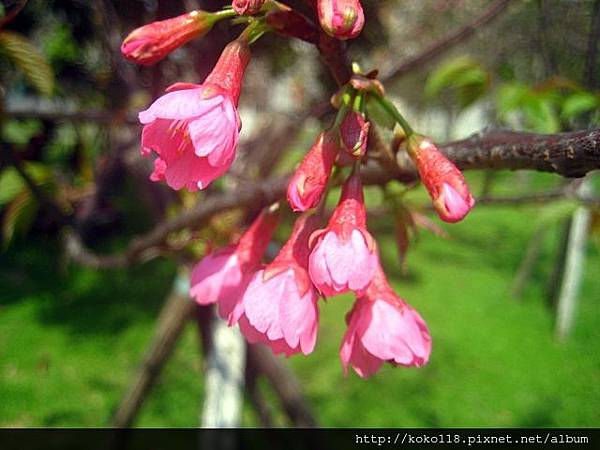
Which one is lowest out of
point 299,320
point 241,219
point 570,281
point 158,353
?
point 570,281

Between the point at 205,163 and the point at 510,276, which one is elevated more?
the point at 205,163

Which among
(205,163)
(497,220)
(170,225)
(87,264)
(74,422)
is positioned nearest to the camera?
(205,163)

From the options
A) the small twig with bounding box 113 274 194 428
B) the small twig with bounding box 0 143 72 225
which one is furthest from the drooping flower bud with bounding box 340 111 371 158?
the small twig with bounding box 113 274 194 428

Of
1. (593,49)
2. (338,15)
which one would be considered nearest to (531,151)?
(338,15)

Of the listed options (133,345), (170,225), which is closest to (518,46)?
(170,225)

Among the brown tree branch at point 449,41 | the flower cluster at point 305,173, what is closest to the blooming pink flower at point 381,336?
the flower cluster at point 305,173

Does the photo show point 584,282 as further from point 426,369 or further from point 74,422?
point 74,422

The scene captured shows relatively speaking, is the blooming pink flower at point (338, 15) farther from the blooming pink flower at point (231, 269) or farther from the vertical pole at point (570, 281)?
the vertical pole at point (570, 281)

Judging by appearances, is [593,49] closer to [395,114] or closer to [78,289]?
[395,114]
